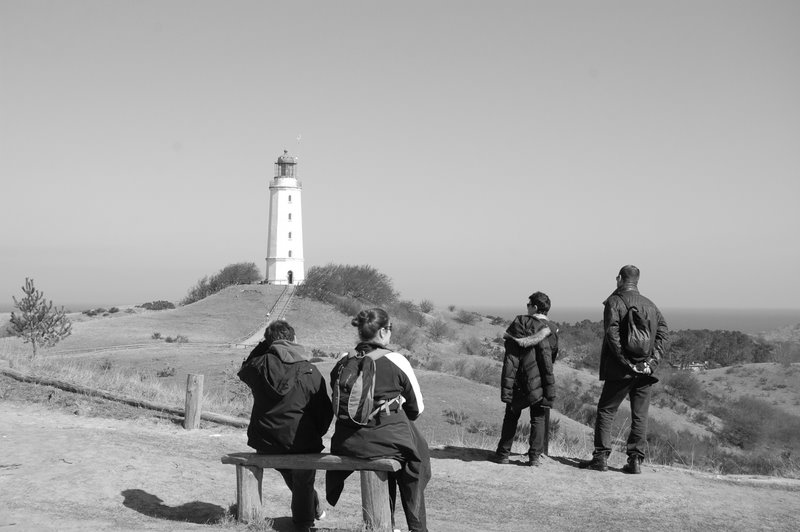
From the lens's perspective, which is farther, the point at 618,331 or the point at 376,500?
the point at 618,331

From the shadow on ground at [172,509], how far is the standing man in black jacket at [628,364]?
4.29 m

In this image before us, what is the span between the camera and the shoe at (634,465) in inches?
360

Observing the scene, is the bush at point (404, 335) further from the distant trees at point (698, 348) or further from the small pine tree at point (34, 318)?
the small pine tree at point (34, 318)

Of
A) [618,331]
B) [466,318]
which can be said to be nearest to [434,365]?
[618,331]

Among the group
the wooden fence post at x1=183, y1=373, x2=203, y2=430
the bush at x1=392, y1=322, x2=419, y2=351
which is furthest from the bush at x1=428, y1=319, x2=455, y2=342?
the wooden fence post at x1=183, y1=373, x2=203, y2=430

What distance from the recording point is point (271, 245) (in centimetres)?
5041

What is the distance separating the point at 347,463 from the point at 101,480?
365 centimetres

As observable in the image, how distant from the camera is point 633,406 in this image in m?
9.06

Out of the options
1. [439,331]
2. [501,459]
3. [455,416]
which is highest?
[439,331]

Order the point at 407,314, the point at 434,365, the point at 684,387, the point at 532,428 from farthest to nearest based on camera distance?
1. the point at 407,314
2. the point at 684,387
3. the point at 434,365
4. the point at 532,428

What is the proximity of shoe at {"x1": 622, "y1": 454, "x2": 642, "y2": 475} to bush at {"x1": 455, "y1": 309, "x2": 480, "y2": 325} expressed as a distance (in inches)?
1704

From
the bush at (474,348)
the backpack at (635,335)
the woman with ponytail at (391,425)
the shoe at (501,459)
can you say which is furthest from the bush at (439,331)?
the woman with ponytail at (391,425)

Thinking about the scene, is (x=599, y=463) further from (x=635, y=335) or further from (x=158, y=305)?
(x=158, y=305)

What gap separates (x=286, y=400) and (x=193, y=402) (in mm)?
Answer: 5981
